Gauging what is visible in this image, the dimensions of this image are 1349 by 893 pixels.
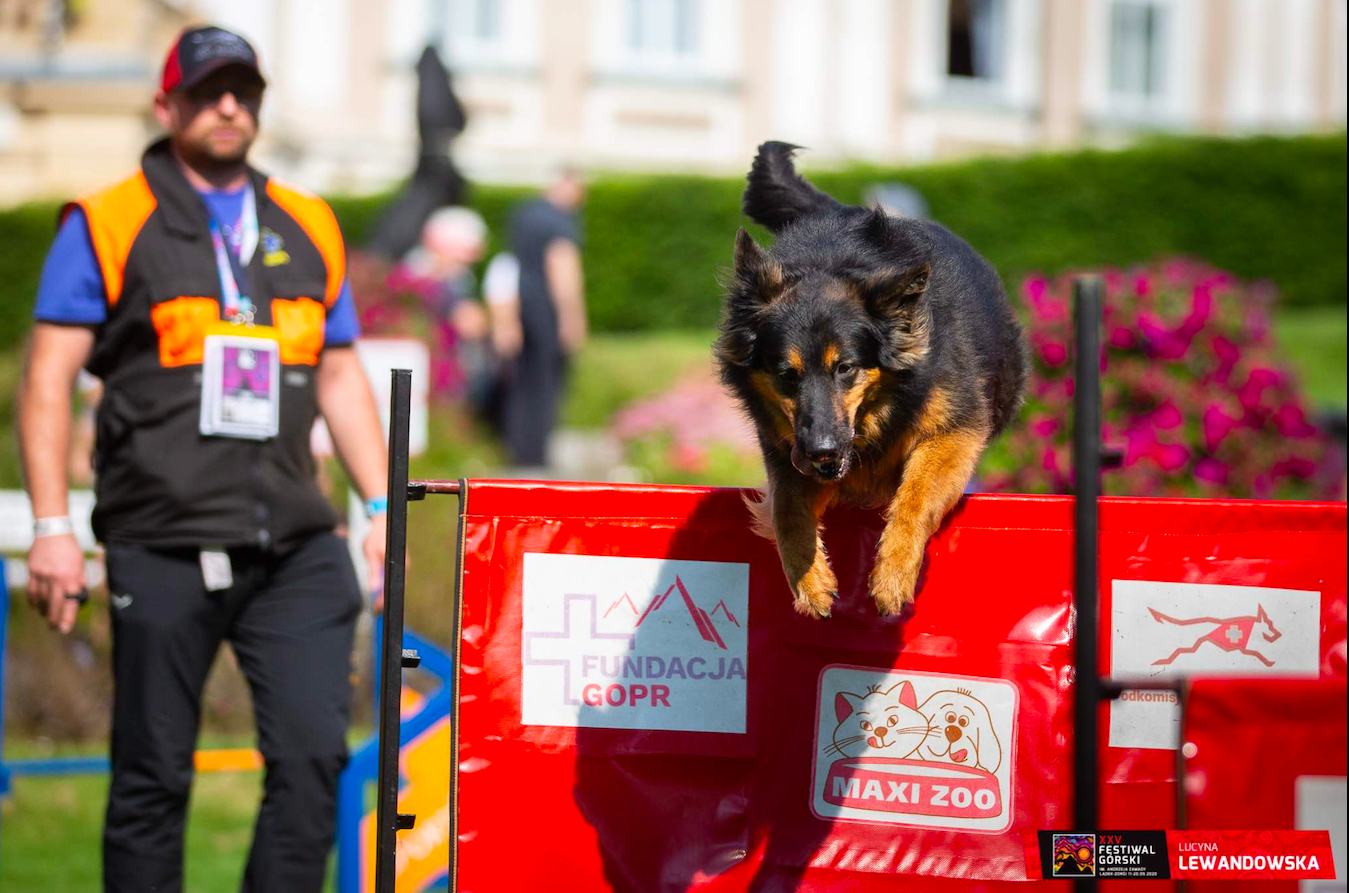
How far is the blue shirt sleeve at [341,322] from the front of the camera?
3.83 m

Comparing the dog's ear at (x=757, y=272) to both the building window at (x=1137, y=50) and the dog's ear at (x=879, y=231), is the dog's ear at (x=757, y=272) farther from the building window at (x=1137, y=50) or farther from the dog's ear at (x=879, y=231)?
the building window at (x=1137, y=50)

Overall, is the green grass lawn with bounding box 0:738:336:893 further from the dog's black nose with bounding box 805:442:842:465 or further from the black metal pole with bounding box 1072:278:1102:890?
the black metal pole with bounding box 1072:278:1102:890

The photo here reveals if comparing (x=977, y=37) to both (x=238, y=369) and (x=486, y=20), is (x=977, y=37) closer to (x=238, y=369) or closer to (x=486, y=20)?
(x=486, y=20)

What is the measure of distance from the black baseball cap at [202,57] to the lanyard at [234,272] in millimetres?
368

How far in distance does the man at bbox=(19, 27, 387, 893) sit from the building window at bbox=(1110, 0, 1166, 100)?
20.7 meters

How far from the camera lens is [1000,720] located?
2904 millimetres

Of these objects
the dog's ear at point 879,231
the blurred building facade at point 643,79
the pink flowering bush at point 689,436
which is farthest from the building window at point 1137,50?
the dog's ear at point 879,231

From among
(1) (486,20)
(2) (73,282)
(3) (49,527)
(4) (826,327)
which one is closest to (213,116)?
(2) (73,282)

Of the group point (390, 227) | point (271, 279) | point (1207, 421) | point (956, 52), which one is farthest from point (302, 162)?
point (271, 279)

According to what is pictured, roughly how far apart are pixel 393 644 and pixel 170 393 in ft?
3.49

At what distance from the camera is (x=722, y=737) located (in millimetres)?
2986

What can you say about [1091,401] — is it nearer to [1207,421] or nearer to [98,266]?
[98,266]

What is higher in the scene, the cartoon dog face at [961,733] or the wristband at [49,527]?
the wristband at [49,527]

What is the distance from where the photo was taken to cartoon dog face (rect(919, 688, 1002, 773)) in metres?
2.90
